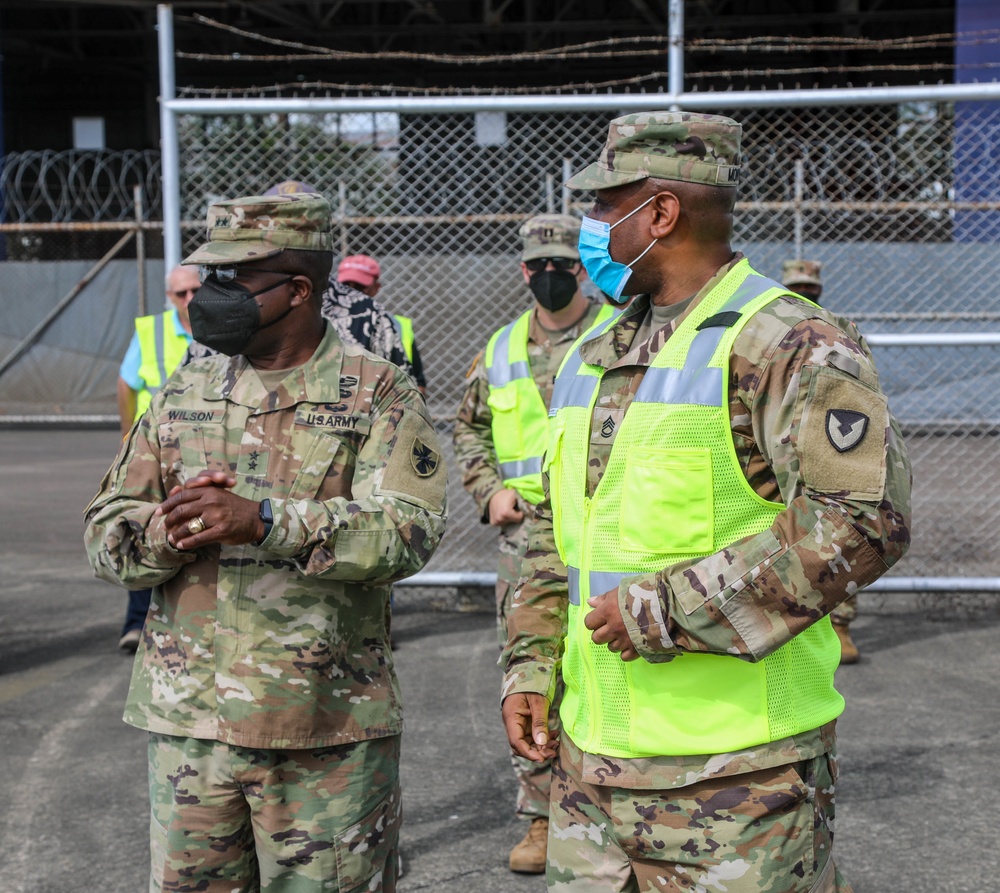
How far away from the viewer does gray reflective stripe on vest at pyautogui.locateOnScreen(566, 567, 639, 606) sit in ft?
7.00

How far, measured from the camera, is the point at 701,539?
2.06 meters

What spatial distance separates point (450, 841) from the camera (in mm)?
4141

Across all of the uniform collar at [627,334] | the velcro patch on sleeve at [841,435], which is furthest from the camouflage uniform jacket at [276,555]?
the velcro patch on sleeve at [841,435]

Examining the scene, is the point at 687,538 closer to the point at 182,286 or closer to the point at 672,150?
the point at 672,150

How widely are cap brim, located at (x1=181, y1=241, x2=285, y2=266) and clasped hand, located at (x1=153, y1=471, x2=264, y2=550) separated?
52 centimetres

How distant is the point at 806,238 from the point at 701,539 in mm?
9685

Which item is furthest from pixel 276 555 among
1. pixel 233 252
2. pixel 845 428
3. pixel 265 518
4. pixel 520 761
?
pixel 520 761

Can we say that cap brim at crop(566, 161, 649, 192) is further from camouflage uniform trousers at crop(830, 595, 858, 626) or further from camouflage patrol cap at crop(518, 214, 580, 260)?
camouflage uniform trousers at crop(830, 595, 858, 626)

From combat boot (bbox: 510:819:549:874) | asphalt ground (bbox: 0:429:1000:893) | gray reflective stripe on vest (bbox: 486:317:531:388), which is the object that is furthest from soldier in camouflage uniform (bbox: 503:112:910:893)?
gray reflective stripe on vest (bbox: 486:317:531:388)

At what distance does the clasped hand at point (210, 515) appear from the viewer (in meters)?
2.27

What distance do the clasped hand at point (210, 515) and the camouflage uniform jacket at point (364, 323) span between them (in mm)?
2638

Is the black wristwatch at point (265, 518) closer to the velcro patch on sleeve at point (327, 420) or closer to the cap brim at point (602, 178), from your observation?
the velcro patch on sleeve at point (327, 420)

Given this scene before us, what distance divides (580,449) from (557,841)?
71 cm

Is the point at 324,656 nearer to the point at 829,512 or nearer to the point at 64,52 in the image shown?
the point at 829,512
